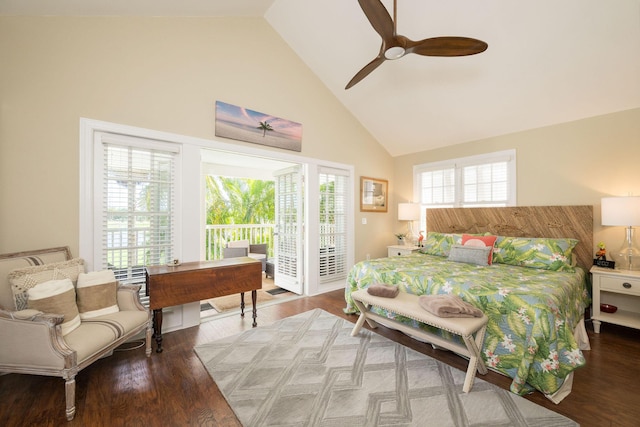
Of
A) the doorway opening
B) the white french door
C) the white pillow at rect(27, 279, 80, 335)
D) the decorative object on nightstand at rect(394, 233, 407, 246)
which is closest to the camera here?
the white pillow at rect(27, 279, 80, 335)

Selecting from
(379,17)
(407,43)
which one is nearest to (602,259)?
(407,43)

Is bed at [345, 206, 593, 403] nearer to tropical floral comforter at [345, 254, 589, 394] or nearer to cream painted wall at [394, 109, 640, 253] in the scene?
tropical floral comforter at [345, 254, 589, 394]

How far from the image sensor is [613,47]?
2.42 meters

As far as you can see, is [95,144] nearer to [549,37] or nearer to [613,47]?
[549,37]

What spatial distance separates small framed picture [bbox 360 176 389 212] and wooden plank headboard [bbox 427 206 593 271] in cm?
84

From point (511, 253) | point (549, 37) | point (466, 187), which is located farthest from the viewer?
point (466, 187)

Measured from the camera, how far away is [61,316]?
1592 millimetres

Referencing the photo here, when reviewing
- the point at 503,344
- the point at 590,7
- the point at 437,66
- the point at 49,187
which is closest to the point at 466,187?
the point at 437,66

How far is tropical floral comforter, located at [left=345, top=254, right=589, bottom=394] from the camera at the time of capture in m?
1.69

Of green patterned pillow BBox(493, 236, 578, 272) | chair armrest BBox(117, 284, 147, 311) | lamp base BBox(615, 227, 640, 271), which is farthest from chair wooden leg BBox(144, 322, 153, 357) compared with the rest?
lamp base BBox(615, 227, 640, 271)

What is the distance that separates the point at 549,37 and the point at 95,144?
430cm

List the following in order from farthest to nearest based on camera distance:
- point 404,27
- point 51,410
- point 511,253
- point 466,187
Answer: point 466,187, point 511,253, point 404,27, point 51,410

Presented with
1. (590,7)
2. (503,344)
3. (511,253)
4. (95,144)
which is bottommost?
(503,344)

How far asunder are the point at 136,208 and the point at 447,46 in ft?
10.2
